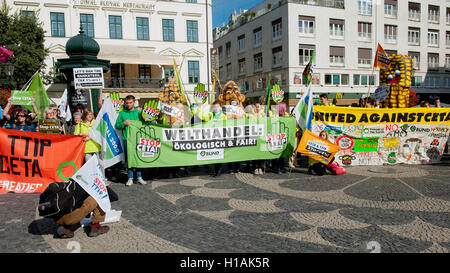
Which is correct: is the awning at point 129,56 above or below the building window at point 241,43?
below

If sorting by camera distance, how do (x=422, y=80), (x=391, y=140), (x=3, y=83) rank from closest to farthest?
(x=391, y=140) → (x=3, y=83) → (x=422, y=80)

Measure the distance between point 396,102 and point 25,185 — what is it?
10498 millimetres

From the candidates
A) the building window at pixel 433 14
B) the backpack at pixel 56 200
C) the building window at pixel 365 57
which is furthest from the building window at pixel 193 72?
the building window at pixel 433 14

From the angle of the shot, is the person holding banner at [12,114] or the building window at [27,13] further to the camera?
the building window at [27,13]

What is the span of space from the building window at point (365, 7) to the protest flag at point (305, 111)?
129 ft

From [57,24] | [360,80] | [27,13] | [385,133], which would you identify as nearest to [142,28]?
[57,24]

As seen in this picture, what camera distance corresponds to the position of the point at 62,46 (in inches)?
1204

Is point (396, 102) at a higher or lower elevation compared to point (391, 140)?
higher

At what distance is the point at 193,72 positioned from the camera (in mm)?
35219

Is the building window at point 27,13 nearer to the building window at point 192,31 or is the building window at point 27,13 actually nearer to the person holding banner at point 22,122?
the building window at point 192,31

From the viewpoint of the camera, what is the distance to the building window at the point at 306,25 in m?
39.0

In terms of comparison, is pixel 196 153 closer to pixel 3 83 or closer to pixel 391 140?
pixel 391 140

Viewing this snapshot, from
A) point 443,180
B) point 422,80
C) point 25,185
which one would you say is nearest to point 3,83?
point 25,185

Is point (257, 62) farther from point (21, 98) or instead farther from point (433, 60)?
point (21, 98)
